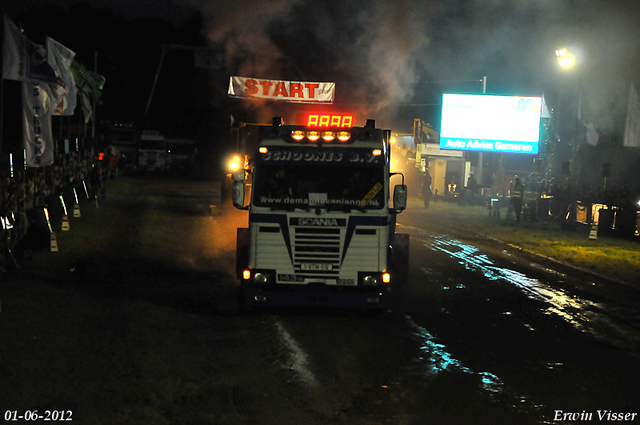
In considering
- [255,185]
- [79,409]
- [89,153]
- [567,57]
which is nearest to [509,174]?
[567,57]

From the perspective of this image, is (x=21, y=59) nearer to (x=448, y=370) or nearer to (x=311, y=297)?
(x=311, y=297)

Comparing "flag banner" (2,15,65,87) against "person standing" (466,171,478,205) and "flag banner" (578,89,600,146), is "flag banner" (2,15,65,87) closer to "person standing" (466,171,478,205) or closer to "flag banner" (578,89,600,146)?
"person standing" (466,171,478,205)

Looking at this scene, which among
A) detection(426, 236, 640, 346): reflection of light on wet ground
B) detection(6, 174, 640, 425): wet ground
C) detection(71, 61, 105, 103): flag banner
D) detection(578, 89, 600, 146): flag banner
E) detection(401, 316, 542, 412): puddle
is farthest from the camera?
detection(578, 89, 600, 146): flag banner

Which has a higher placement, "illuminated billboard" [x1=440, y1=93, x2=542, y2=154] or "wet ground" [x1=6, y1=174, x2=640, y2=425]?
"illuminated billboard" [x1=440, y1=93, x2=542, y2=154]

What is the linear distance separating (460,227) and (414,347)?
14.8 m

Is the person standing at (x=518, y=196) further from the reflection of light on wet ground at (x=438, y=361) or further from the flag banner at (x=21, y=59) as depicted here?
the flag banner at (x=21, y=59)

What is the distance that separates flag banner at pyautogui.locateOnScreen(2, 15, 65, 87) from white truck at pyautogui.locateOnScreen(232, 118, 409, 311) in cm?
653

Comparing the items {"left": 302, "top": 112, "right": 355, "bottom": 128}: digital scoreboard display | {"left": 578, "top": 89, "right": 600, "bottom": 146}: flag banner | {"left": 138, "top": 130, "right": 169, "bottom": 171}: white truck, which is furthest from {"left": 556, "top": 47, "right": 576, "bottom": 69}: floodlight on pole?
{"left": 138, "top": 130, "right": 169, "bottom": 171}: white truck

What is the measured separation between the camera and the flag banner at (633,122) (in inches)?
1219

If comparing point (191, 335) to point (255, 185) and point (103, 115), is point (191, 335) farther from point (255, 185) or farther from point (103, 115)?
point (103, 115)

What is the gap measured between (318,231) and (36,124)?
9004 mm

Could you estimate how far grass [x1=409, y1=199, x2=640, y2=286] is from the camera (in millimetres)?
15231

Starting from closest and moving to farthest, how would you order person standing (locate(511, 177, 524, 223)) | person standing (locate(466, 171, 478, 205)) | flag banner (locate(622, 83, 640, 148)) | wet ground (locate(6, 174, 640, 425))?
wet ground (locate(6, 174, 640, 425)) < person standing (locate(511, 177, 524, 223)) < flag banner (locate(622, 83, 640, 148)) < person standing (locate(466, 171, 478, 205))

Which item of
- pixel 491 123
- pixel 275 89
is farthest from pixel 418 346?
pixel 491 123
